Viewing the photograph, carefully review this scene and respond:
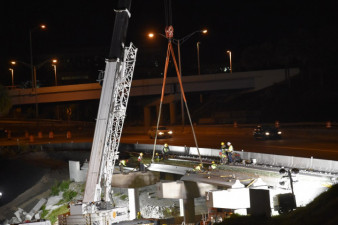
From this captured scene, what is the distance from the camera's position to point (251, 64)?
98.9 meters

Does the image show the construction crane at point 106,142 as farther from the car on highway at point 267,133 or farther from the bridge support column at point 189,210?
the car on highway at point 267,133

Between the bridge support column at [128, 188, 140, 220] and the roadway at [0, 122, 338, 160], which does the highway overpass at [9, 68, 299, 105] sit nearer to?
the roadway at [0, 122, 338, 160]

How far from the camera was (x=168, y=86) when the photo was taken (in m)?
73.4

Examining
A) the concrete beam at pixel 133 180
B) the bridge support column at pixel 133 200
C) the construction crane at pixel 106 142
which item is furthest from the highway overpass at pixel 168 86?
the construction crane at pixel 106 142

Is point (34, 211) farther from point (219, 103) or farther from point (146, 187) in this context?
point (219, 103)

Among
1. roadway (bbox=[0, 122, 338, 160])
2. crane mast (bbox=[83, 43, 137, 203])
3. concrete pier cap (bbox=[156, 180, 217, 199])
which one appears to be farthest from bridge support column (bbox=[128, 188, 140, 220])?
roadway (bbox=[0, 122, 338, 160])

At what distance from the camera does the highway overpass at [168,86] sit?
69.4m

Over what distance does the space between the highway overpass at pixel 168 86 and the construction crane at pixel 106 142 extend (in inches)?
1790

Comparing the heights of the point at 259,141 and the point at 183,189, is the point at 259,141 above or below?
above

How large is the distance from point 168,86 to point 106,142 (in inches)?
2094

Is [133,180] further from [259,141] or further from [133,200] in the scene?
[259,141]

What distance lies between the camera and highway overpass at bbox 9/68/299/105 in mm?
69375

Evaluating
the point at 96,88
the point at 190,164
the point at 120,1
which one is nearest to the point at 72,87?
the point at 96,88

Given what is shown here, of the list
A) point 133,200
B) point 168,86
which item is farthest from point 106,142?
point 168,86
